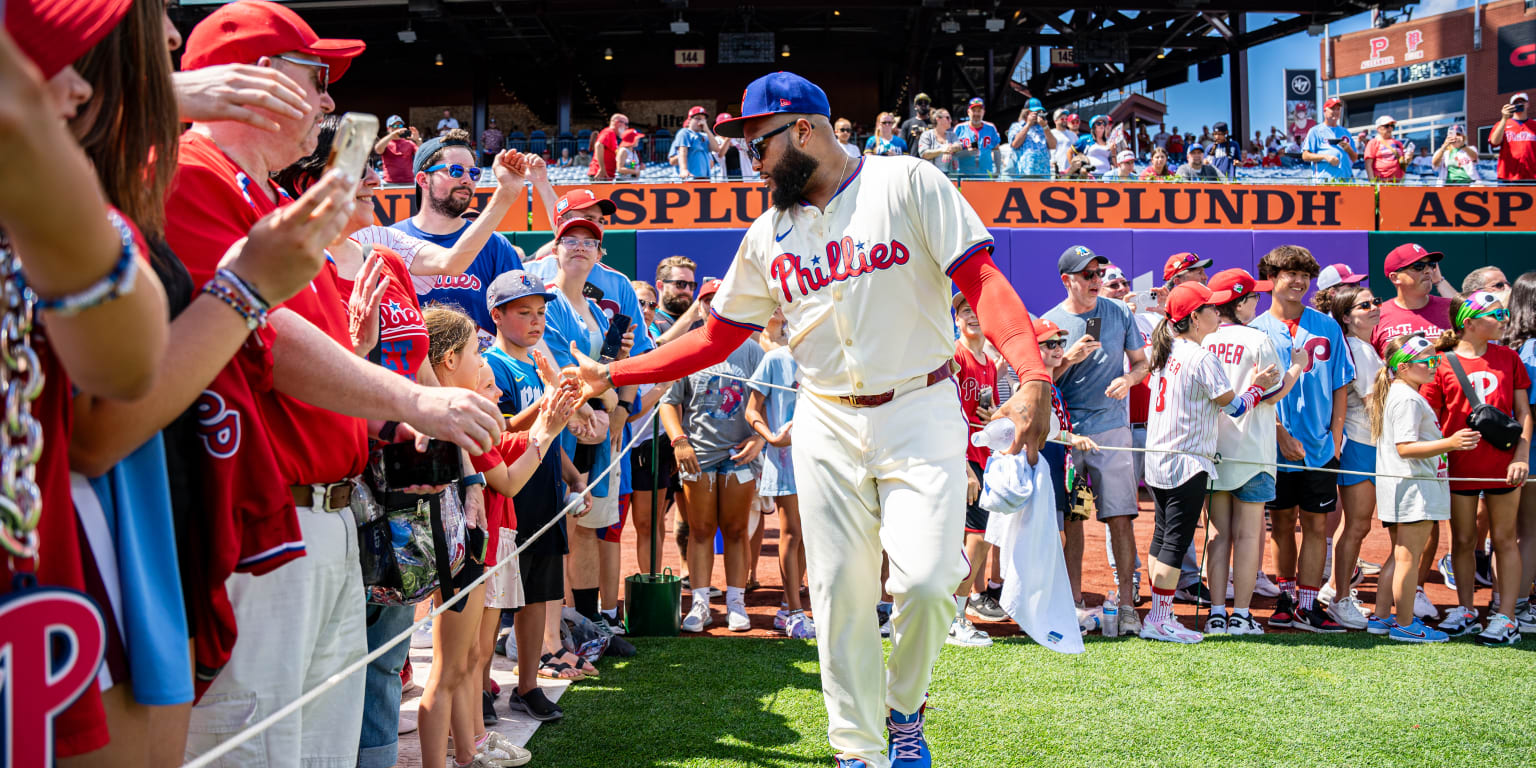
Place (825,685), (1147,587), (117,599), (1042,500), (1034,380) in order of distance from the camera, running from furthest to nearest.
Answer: (1147,587), (1042,500), (825,685), (1034,380), (117,599)

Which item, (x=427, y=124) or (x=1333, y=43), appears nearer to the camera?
(x=427, y=124)

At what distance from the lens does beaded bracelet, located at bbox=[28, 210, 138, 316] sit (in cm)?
116

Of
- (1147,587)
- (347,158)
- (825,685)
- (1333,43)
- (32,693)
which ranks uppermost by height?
(1333,43)

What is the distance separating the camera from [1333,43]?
5053 centimetres

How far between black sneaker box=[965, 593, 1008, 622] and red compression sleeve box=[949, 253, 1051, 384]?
3759 mm

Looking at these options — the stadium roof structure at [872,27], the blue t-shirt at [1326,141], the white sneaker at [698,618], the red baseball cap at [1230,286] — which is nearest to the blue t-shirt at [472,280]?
the white sneaker at [698,618]

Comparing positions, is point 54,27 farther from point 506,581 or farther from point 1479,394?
point 1479,394

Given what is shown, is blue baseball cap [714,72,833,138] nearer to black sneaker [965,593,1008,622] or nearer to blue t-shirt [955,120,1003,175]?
black sneaker [965,593,1008,622]

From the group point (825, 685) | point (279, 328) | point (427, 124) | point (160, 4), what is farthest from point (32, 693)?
point (427, 124)

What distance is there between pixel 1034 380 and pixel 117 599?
2.49m

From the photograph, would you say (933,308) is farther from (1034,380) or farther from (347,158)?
(347,158)

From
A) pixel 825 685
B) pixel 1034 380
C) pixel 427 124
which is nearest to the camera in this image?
pixel 1034 380

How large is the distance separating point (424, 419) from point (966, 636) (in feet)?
15.9

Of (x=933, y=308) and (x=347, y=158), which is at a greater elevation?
(x=347, y=158)
